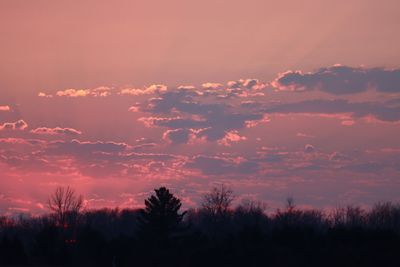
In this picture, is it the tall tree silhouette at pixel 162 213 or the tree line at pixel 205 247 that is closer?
the tree line at pixel 205 247

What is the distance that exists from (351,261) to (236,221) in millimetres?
65752

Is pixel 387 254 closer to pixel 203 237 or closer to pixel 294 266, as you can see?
pixel 294 266

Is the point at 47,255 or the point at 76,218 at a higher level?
the point at 76,218

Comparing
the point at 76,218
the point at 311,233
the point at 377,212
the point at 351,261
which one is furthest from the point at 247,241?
the point at 377,212

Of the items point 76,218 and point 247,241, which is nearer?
point 247,241

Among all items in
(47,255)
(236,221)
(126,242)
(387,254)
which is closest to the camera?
(387,254)

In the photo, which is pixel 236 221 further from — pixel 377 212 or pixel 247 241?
pixel 247 241

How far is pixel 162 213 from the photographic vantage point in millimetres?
78000

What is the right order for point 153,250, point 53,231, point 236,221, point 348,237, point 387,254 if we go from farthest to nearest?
1. point 236,221
2. point 53,231
3. point 153,250
4. point 348,237
5. point 387,254

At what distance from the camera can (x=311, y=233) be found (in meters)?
53.3

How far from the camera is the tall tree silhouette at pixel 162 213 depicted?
251 ft

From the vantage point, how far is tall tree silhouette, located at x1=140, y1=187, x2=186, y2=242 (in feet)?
251

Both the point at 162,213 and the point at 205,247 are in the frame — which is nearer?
the point at 205,247

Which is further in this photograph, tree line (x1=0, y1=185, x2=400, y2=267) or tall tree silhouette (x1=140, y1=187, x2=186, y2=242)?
tall tree silhouette (x1=140, y1=187, x2=186, y2=242)
